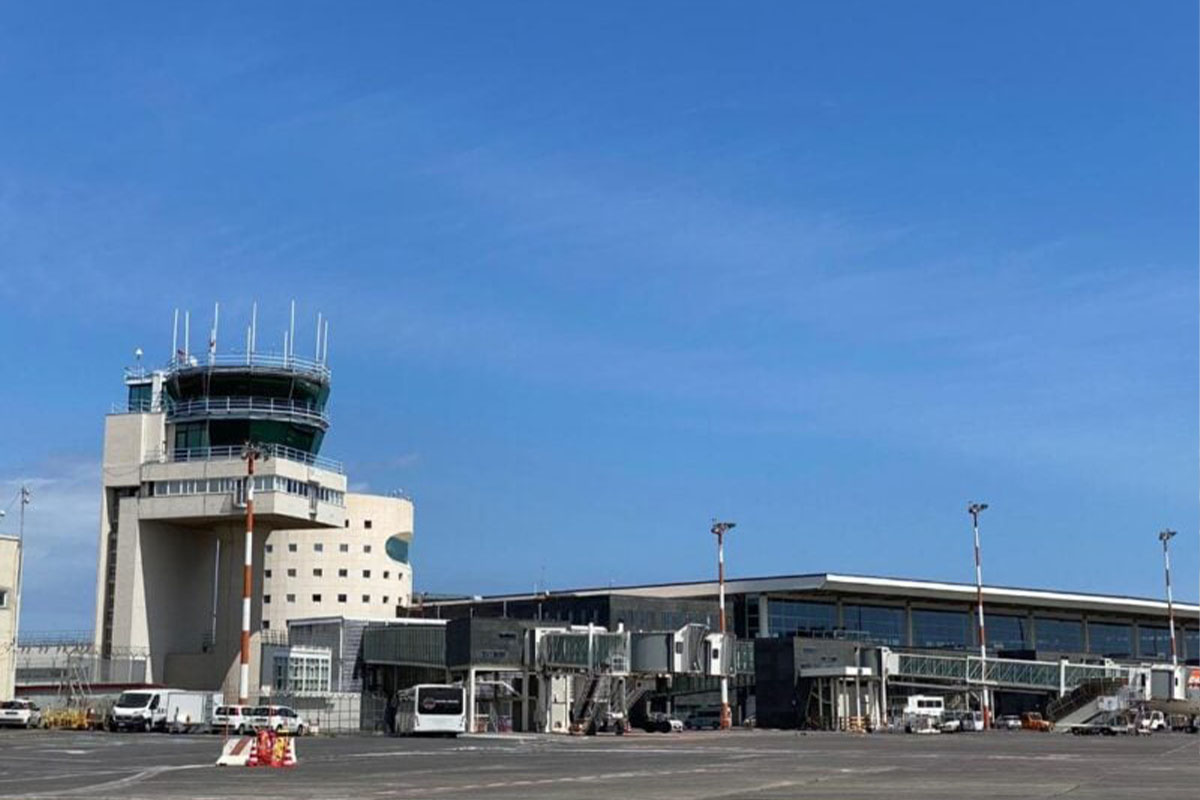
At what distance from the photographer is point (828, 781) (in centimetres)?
3616

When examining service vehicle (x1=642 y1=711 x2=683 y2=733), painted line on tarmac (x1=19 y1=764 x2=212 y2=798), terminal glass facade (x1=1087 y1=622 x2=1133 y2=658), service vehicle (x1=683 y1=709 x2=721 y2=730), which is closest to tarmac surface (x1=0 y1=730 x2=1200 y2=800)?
painted line on tarmac (x1=19 y1=764 x2=212 y2=798)

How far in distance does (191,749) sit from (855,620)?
108 meters

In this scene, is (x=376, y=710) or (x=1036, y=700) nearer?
(x=376, y=710)

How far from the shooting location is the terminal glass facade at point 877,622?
6142 inches

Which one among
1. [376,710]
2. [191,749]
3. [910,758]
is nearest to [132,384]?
[376,710]

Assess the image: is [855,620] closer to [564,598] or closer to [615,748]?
[564,598]

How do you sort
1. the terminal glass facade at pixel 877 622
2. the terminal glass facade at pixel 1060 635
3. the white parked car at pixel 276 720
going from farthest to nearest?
the terminal glass facade at pixel 1060 635, the terminal glass facade at pixel 877 622, the white parked car at pixel 276 720

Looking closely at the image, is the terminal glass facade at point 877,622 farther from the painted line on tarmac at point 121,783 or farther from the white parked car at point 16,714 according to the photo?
the painted line on tarmac at point 121,783

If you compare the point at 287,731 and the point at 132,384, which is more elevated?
the point at 132,384

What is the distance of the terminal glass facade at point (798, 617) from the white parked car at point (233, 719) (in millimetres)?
74992

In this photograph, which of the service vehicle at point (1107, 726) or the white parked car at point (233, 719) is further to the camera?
the service vehicle at point (1107, 726)

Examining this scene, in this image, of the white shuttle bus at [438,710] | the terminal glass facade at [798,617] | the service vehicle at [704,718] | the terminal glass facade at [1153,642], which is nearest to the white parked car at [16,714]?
the white shuttle bus at [438,710]

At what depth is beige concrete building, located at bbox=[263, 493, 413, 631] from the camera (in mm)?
149750

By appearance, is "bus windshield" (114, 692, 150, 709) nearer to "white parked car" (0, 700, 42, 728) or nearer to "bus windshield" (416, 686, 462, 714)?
"white parked car" (0, 700, 42, 728)
